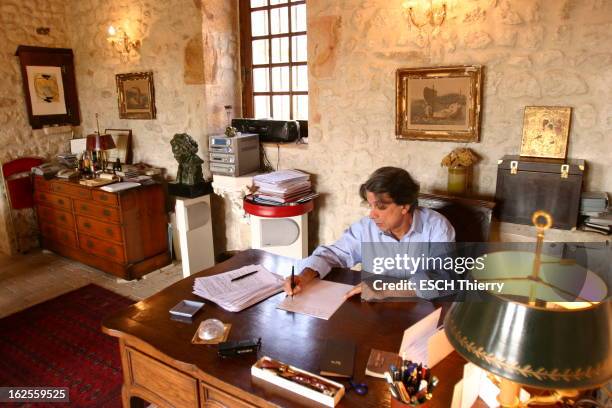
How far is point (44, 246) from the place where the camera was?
16.8 ft

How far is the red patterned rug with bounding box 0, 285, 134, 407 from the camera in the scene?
2.78 m

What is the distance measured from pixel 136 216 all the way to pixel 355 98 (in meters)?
2.33

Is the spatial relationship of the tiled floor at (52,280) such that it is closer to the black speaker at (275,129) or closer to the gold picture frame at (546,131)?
the black speaker at (275,129)

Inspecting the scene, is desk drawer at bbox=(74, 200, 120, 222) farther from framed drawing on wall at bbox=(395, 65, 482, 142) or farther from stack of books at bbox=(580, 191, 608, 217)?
stack of books at bbox=(580, 191, 608, 217)

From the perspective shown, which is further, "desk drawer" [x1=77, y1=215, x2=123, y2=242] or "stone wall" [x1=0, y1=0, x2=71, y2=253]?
"stone wall" [x1=0, y1=0, x2=71, y2=253]

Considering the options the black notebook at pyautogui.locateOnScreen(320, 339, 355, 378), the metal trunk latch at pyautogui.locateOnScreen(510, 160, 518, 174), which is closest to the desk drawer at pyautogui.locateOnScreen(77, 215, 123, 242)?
the black notebook at pyautogui.locateOnScreen(320, 339, 355, 378)

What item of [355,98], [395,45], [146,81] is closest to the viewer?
[395,45]

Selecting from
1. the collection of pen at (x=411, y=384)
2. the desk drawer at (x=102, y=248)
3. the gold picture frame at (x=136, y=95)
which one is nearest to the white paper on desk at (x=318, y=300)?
the collection of pen at (x=411, y=384)

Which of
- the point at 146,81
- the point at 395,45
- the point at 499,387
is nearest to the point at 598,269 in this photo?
the point at 499,387

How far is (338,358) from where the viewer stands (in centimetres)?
146

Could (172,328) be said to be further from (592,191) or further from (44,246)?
(44,246)

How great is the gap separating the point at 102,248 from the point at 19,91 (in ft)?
6.76

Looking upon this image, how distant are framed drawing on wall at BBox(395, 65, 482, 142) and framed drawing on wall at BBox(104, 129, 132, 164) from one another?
3119 millimetres

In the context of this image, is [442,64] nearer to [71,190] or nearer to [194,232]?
[194,232]
